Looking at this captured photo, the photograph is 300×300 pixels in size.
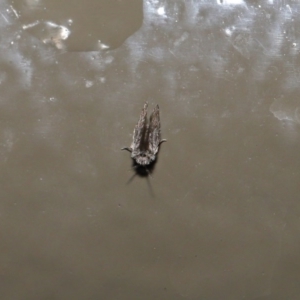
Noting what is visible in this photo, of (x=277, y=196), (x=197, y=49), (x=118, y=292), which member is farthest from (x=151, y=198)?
(x=197, y=49)

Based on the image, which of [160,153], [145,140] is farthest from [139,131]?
[160,153]

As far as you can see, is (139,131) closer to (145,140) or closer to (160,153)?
(145,140)

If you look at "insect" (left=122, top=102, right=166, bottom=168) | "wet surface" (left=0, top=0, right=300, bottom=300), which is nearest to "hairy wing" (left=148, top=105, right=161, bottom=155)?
"insect" (left=122, top=102, right=166, bottom=168)

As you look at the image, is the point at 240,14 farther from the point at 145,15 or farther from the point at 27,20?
the point at 27,20

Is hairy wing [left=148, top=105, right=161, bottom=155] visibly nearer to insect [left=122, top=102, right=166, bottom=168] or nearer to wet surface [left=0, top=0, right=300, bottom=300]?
insect [left=122, top=102, right=166, bottom=168]

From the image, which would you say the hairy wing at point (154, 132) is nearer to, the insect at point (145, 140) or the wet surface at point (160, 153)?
the insect at point (145, 140)
